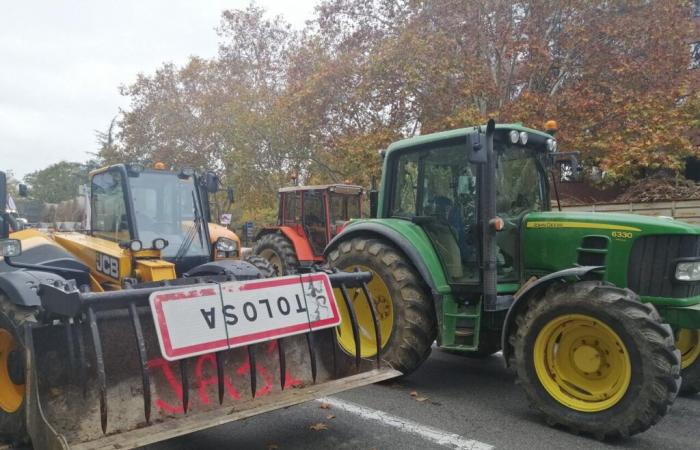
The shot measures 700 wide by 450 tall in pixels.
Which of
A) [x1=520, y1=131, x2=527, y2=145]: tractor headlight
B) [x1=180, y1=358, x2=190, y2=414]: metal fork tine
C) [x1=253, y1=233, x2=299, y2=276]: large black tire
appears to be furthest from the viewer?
[x1=253, y1=233, x2=299, y2=276]: large black tire

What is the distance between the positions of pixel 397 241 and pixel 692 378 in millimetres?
2900

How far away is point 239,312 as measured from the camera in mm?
3365

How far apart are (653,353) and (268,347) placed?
2.60m

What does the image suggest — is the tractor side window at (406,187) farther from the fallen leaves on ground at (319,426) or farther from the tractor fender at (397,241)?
the fallen leaves on ground at (319,426)

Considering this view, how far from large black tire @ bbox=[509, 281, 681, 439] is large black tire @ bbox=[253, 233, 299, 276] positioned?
7.24 m

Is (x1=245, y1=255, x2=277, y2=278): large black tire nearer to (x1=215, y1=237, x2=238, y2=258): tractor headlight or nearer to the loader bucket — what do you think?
(x1=215, y1=237, x2=238, y2=258): tractor headlight

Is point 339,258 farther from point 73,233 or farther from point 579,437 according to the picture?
point 73,233

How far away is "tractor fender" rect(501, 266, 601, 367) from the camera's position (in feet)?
12.7

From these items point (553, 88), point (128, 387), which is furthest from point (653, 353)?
point (553, 88)

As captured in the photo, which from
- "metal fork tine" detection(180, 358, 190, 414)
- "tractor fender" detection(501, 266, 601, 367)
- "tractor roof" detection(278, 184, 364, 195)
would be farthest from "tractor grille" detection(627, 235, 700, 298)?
"tractor roof" detection(278, 184, 364, 195)

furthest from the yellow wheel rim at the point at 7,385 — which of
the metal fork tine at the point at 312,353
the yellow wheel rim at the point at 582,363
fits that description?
the yellow wheel rim at the point at 582,363

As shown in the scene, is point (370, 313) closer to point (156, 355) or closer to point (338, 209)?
point (156, 355)

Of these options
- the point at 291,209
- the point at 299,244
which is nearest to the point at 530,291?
the point at 299,244

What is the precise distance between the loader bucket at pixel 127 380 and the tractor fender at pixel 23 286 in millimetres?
262
